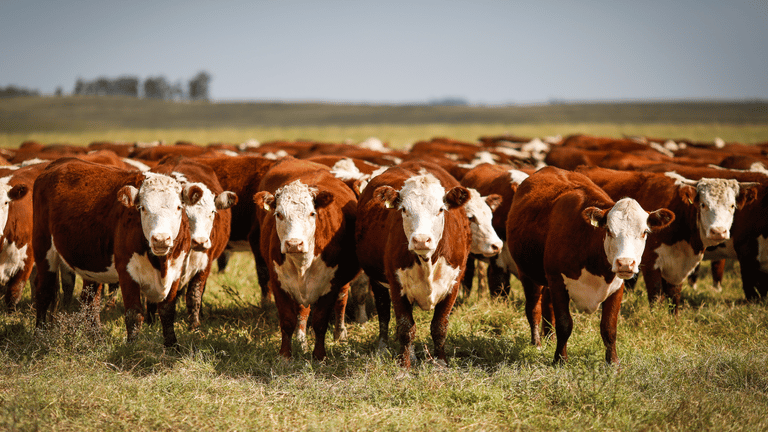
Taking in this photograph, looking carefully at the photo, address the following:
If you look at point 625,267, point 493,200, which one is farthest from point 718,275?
point 625,267

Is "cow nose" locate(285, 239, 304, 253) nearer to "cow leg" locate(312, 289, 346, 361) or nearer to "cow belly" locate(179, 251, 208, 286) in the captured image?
"cow leg" locate(312, 289, 346, 361)

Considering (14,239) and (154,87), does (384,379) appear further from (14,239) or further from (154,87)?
(154,87)

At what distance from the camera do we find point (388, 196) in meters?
5.04

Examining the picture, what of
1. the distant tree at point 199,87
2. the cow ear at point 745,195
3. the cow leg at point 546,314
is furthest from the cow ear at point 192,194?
the distant tree at point 199,87

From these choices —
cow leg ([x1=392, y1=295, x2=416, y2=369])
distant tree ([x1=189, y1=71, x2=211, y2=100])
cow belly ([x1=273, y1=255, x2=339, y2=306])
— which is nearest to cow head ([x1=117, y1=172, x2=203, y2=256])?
cow belly ([x1=273, y1=255, x2=339, y2=306])

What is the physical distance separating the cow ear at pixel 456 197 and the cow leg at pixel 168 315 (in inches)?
99.8

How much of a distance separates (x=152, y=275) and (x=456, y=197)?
8.89ft

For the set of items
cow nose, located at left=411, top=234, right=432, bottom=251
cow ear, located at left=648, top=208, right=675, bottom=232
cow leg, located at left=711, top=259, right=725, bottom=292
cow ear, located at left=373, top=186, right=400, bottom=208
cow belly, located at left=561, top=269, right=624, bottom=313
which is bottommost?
cow leg, located at left=711, top=259, right=725, bottom=292

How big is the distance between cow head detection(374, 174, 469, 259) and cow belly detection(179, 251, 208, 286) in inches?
82.4

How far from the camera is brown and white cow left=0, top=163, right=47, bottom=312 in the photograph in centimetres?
652

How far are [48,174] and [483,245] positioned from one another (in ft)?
14.8

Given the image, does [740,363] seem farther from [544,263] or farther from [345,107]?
[345,107]

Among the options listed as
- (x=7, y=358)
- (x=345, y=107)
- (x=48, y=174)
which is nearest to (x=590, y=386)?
(x=7, y=358)

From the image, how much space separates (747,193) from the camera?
6922 mm
